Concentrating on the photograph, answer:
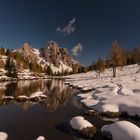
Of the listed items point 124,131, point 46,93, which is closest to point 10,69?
point 46,93

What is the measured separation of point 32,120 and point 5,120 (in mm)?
3043

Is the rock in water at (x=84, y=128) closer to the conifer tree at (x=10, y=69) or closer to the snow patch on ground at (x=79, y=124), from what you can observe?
the snow patch on ground at (x=79, y=124)

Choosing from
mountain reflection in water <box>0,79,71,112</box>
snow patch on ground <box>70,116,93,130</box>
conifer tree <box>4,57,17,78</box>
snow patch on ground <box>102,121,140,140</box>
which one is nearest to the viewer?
snow patch on ground <box>102,121,140,140</box>

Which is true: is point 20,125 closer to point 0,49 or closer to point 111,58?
point 111,58

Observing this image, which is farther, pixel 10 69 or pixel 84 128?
pixel 10 69

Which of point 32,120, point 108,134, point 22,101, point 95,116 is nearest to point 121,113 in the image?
point 95,116

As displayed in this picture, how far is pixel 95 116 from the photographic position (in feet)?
61.3

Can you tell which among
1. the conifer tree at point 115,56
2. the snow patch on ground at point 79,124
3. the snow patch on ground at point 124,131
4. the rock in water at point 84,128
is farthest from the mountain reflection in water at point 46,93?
the conifer tree at point 115,56

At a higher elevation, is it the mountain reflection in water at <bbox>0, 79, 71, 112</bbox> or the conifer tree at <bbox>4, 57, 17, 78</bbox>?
the conifer tree at <bbox>4, 57, 17, 78</bbox>

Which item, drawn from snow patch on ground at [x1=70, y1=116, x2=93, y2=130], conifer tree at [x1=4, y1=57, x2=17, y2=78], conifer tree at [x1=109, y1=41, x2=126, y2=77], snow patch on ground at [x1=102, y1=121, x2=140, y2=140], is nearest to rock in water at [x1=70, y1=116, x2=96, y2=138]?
snow patch on ground at [x1=70, y1=116, x2=93, y2=130]

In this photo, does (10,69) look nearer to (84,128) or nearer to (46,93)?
(46,93)

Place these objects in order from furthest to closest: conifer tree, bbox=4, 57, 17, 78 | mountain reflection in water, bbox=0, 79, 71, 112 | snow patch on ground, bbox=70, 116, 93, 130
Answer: conifer tree, bbox=4, 57, 17, 78 < mountain reflection in water, bbox=0, 79, 71, 112 < snow patch on ground, bbox=70, 116, 93, 130

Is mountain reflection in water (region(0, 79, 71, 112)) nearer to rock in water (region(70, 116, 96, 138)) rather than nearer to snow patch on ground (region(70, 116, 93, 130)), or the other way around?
snow patch on ground (region(70, 116, 93, 130))

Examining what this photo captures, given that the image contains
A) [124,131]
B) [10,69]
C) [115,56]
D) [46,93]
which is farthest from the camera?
[10,69]
